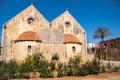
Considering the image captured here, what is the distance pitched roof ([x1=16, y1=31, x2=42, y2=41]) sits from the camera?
2608 cm

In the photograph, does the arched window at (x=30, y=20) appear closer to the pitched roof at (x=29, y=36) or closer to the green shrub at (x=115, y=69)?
the pitched roof at (x=29, y=36)

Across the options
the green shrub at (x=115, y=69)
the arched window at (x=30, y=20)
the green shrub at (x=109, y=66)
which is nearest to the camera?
the green shrub at (x=109, y=66)

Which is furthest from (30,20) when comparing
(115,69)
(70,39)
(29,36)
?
(115,69)

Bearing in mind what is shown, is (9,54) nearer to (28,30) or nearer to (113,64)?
(28,30)

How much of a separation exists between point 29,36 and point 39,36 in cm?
219

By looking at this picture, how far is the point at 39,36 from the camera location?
92.4 feet

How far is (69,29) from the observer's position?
1234 inches

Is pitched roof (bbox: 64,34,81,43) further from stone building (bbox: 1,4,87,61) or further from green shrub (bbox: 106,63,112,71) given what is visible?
green shrub (bbox: 106,63,112,71)

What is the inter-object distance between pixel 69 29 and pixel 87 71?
1226cm

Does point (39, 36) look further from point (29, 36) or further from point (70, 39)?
point (70, 39)

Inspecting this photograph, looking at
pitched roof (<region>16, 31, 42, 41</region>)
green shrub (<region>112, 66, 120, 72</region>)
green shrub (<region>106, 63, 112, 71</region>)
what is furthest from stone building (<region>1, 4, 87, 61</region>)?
green shrub (<region>112, 66, 120, 72</region>)

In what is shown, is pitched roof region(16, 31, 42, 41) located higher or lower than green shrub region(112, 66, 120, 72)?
higher

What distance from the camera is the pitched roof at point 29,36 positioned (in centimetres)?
2608

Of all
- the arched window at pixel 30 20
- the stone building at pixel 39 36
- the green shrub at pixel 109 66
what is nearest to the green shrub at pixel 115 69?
the green shrub at pixel 109 66
